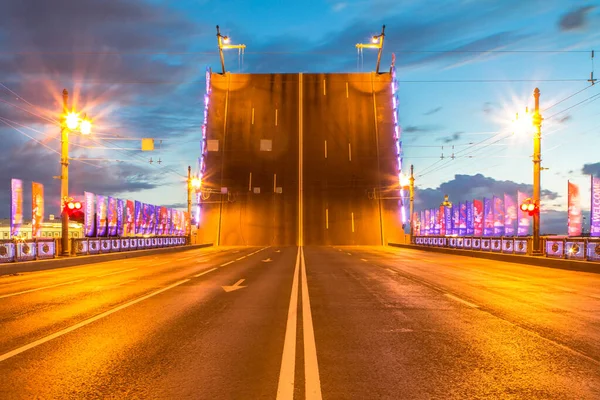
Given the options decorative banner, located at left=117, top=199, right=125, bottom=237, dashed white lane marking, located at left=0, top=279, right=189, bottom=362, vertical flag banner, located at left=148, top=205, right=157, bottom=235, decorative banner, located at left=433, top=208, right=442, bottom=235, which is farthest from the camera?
decorative banner, located at left=433, top=208, right=442, bottom=235

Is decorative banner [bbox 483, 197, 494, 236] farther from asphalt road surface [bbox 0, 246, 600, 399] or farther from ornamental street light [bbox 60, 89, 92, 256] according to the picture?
asphalt road surface [bbox 0, 246, 600, 399]

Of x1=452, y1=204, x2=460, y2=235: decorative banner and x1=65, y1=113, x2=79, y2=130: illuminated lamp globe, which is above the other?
x1=65, y1=113, x2=79, y2=130: illuminated lamp globe

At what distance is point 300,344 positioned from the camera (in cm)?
641

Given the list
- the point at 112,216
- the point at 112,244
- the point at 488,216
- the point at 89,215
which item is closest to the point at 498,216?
the point at 488,216

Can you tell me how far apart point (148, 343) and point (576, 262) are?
1931 cm

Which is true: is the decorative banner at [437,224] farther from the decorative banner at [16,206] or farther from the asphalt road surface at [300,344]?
the asphalt road surface at [300,344]

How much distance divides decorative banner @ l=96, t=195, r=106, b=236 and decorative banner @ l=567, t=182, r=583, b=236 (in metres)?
40.1

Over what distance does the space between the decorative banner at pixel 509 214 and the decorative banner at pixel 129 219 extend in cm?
4476

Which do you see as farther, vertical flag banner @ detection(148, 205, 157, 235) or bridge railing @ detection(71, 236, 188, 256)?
vertical flag banner @ detection(148, 205, 157, 235)

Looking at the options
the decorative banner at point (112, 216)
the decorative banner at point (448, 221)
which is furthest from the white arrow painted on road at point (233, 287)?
the decorative banner at point (448, 221)

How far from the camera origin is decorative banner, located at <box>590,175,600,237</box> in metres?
35.4

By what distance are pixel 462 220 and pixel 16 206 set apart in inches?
2245

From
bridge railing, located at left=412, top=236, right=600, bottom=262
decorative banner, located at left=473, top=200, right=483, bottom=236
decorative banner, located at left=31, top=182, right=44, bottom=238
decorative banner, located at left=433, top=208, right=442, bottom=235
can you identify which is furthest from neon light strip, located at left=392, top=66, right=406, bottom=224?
decorative banner, located at left=31, top=182, right=44, bottom=238

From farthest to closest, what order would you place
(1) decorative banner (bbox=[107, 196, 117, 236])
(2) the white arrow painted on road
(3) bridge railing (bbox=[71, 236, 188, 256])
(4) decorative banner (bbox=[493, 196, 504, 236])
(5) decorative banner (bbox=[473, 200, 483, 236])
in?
1. (5) decorative banner (bbox=[473, 200, 483, 236])
2. (4) decorative banner (bbox=[493, 196, 504, 236])
3. (1) decorative banner (bbox=[107, 196, 117, 236])
4. (3) bridge railing (bbox=[71, 236, 188, 256])
5. (2) the white arrow painted on road
